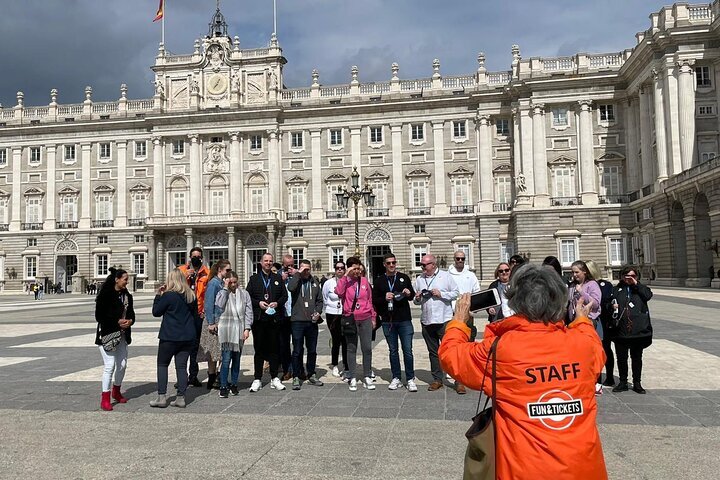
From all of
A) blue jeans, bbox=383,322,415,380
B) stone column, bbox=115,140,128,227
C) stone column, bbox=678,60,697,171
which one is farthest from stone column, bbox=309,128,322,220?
blue jeans, bbox=383,322,415,380

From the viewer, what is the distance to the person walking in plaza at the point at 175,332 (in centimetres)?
686

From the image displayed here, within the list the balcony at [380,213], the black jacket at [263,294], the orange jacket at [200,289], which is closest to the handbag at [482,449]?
the black jacket at [263,294]

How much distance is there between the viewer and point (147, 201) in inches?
1914

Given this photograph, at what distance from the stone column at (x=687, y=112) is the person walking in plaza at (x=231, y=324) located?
112ft

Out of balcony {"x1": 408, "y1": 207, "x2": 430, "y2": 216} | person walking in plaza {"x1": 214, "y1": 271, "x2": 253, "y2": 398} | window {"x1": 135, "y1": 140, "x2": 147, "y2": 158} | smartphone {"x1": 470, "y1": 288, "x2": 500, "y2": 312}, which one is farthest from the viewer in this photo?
window {"x1": 135, "y1": 140, "x2": 147, "y2": 158}

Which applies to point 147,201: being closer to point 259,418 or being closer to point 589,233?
point 589,233

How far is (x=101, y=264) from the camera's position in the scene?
160ft

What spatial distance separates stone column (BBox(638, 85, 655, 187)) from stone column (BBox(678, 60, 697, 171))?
12.8 feet

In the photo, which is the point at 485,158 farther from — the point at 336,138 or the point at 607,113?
the point at 336,138

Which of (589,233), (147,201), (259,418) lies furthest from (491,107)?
(259,418)

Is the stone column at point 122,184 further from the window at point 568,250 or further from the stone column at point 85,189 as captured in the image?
the window at point 568,250

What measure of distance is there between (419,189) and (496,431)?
143ft

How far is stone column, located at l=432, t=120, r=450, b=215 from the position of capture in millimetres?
44875

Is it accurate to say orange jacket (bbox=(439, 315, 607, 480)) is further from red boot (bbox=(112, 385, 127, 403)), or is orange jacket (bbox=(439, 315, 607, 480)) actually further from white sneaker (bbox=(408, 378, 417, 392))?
red boot (bbox=(112, 385, 127, 403))
